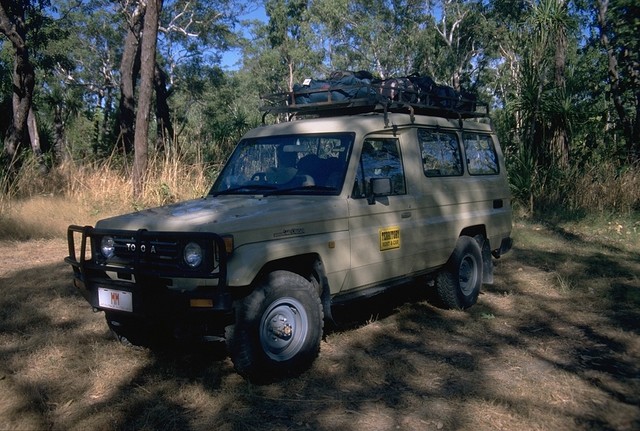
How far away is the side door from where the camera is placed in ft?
16.3

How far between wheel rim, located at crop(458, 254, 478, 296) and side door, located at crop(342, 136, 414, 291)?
3.84 feet

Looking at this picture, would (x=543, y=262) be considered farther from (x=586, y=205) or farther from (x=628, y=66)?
(x=628, y=66)

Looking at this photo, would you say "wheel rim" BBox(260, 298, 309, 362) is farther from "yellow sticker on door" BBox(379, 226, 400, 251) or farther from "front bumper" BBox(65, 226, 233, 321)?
"yellow sticker on door" BBox(379, 226, 400, 251)

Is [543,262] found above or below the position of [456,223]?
below

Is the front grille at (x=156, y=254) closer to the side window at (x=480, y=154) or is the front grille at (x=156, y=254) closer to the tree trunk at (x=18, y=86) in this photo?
the side window at (x=480, y=154)

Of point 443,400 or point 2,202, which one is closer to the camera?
point 443,400

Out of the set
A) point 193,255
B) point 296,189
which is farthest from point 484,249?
point 193,255

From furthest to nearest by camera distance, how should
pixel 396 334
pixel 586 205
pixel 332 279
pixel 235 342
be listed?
pixel 586 205 < pixel 396 334 < pixel 332 279 < pixel 235 342

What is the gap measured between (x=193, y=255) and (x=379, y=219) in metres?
1.78

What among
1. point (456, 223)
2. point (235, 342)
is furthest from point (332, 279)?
point (456, 223)

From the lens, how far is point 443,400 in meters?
4.04

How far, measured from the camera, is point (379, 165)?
532 cm

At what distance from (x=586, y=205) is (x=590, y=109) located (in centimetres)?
223

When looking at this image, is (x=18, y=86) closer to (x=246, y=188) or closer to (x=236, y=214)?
(x=246, y=188)
